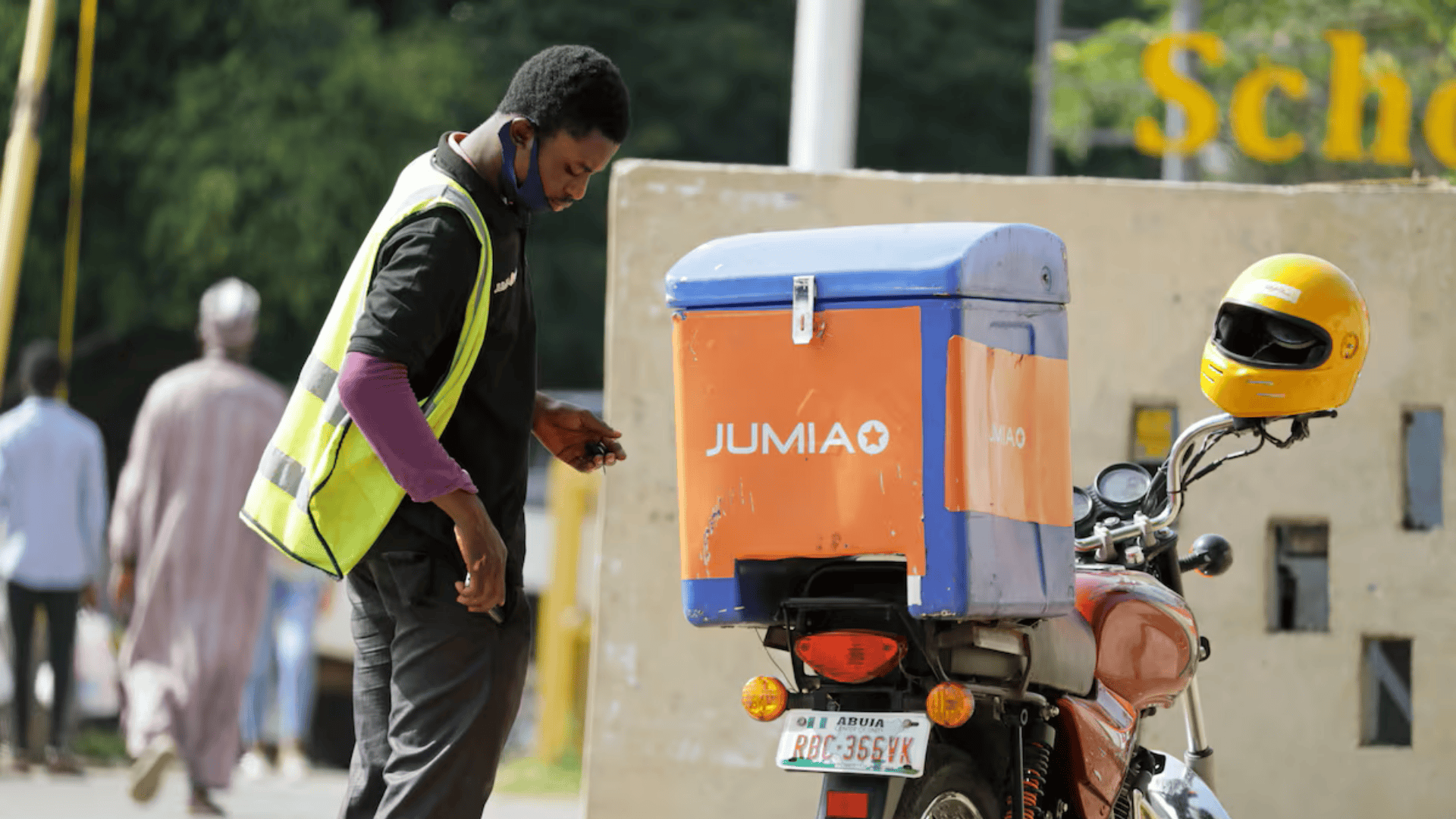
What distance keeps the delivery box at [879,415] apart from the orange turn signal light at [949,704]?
0.46 ft

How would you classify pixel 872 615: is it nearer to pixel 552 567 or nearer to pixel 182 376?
pixel 182 376

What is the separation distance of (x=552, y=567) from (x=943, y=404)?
7.03 m

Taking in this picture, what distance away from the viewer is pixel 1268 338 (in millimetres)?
4828

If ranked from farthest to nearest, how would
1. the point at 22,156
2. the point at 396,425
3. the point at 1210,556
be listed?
the point at 22,156, the point at 1210,556, the point at 396,425

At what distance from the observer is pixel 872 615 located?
169 inches

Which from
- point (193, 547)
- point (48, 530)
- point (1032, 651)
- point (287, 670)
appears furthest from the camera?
point (287, 670)

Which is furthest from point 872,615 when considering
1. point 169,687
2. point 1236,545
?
point 169,687

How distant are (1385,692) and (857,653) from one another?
3.10 meters

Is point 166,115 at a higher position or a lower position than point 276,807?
higher

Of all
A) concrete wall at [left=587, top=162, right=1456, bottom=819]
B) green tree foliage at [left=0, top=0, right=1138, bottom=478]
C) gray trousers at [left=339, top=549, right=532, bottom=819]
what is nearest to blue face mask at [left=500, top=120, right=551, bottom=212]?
gray trousers at [left=339, top=549, right=532, bottom=819]

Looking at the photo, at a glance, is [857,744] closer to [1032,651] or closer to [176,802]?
[1032,651]

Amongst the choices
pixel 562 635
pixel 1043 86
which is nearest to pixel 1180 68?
pixel 1043 86

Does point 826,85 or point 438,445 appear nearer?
point 438,445

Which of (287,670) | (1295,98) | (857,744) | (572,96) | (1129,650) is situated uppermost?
(1295,98)
